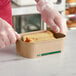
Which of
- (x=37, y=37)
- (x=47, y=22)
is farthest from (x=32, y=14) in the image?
(x=37, y=37)

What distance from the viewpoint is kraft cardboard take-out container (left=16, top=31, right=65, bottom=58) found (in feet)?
2.68

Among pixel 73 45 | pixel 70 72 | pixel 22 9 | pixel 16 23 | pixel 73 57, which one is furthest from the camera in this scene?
pixel 16 23

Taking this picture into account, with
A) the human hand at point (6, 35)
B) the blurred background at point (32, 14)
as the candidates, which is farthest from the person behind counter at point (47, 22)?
the blurred background at point (32, 14)

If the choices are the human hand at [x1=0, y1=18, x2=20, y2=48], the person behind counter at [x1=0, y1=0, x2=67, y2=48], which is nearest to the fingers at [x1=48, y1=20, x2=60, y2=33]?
the person behind counter at [x1=0, y1=0, x2=67, y2=48]

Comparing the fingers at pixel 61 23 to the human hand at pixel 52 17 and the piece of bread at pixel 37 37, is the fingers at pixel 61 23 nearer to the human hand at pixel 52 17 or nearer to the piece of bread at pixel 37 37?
the human hand at pixel 52 17

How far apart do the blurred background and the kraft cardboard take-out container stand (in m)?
0.88

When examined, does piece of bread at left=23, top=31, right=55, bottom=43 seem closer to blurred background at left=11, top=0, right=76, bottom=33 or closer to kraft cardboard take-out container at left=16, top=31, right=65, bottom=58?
kraft cardboard take-out container at left=16, top=31, right=65, bottom=58

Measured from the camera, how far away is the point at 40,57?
842 millimetres

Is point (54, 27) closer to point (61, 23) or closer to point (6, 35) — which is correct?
point (61, 23)

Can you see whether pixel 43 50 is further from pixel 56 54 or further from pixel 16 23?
pixel 16 23

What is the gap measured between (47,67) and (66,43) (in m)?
0.25

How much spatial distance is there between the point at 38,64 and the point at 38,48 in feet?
0.20

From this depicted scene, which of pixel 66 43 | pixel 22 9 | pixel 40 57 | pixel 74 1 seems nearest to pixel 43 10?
pixel 66 43

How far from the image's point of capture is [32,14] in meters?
1.98
